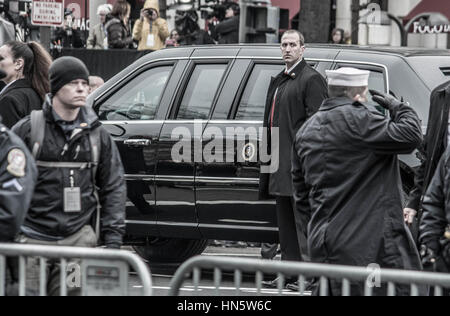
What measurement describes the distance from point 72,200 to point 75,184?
0.09m

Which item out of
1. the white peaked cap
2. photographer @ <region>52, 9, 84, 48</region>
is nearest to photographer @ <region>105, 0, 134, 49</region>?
photographer @ <region>52, 9, 84, 48</region>

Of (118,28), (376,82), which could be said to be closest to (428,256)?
(376,82)

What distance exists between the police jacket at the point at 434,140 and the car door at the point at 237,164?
222 centimetres

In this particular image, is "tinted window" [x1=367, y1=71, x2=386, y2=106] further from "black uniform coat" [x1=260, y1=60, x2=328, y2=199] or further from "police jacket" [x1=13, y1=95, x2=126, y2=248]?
"police jacket" [x1=13, y1=95, x2=126, y2=248]

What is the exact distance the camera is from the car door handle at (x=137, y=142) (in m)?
10.3

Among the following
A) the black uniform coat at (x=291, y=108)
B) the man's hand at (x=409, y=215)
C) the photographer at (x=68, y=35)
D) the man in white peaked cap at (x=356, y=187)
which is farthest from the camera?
the photographer at (x=68, y=35)

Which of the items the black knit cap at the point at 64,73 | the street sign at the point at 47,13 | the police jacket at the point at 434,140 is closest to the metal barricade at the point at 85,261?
the black knit cap at the point at 64,73

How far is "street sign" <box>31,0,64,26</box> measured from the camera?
15641mm

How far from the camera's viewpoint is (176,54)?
10.6 meters

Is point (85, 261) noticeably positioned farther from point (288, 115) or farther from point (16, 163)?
point (288, 115)

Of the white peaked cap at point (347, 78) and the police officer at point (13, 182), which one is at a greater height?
the white peaked cap at point (347, 78)

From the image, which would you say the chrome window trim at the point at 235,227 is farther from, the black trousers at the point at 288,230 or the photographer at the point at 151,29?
the photographer at the point at 151,29

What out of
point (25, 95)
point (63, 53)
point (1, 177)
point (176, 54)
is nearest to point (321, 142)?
point (1, 177)

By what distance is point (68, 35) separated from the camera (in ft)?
75.4
